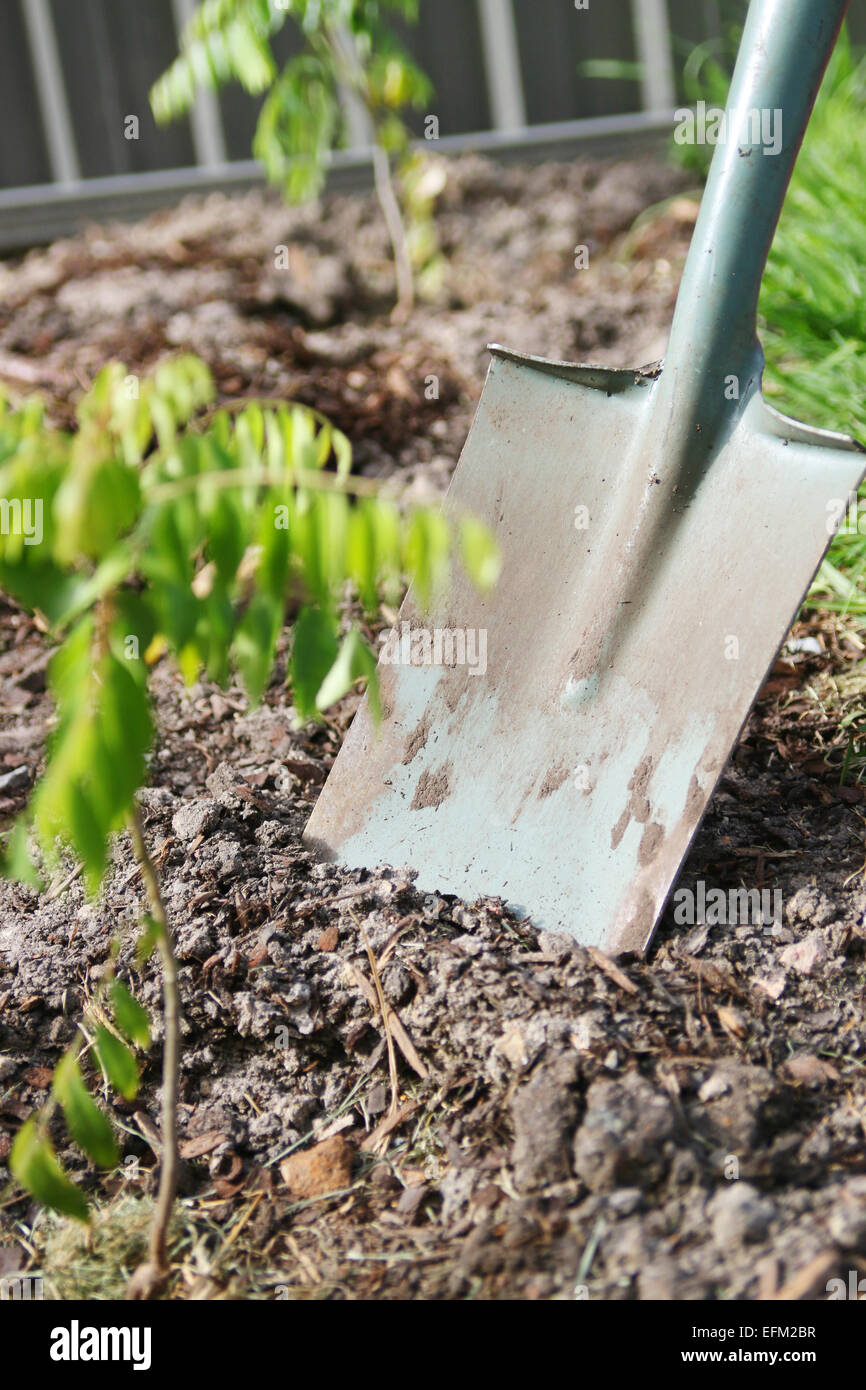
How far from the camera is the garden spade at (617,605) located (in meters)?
1.55

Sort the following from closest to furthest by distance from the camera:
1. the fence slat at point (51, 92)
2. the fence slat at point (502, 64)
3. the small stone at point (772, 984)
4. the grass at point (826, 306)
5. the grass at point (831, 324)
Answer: the small stone at point (772, 984) < the grass at point (831, 324) < the grass at point (826, 306) < the fence slat at point (51, 92) < the fence slat at point (502, 64)

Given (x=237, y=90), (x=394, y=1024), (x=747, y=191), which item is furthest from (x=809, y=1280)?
(x=237, y=90)

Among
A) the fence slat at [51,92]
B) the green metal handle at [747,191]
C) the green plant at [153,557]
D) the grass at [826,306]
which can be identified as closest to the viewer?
the green plant at [153,557]

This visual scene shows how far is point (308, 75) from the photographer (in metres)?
3.02

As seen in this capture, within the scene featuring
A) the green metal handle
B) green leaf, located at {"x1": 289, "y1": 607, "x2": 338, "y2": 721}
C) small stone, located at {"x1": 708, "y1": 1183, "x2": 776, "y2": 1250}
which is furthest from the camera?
the green metal handle

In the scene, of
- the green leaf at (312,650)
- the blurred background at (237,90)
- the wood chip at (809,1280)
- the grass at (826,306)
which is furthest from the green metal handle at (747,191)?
the blurred background at (237,90)

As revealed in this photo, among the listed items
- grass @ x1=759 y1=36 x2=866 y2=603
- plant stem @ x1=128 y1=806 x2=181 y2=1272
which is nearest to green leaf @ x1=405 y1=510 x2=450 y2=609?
plant stem @ x1=128 y1=806 x2=181 y2=1272

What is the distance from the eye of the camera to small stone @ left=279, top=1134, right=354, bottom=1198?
1.34 metres

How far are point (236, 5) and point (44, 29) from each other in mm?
2156

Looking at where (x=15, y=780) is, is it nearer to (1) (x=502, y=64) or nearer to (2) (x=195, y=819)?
(2) (x=195, y=819)

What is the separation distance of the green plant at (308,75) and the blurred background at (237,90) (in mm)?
879

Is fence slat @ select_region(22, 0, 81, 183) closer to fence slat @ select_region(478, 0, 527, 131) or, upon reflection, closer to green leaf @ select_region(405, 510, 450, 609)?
fence slat @ select_region(478, 0, 527, 131)

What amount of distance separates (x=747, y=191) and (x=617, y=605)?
0.66m

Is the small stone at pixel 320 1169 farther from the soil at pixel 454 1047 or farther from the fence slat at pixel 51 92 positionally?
the fence slat at pixel 51 92
